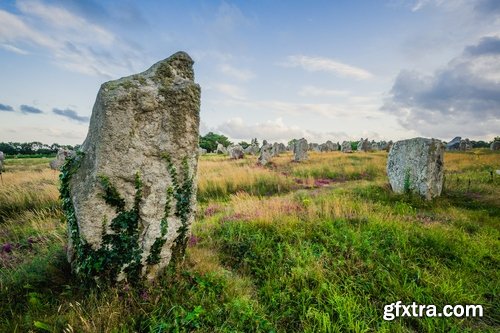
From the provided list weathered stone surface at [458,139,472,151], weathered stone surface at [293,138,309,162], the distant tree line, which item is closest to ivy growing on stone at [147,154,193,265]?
weathered stone surface at [293,138,309,162]

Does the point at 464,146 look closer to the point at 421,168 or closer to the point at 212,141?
the point at 421,168

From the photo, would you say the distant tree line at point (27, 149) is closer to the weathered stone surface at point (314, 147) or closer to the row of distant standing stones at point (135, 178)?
the weathered stone surface at point (314, 147)

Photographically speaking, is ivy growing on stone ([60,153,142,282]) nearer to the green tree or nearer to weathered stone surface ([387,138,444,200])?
weathered stone surface ([387,138,444,200])

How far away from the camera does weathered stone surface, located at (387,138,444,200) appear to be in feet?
32.7

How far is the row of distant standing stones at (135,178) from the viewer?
11.6 feet

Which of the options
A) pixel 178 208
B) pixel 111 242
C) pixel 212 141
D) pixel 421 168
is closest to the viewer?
pixel 111 242

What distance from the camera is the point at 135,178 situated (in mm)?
3738

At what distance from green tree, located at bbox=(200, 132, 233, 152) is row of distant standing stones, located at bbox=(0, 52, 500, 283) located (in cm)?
8639

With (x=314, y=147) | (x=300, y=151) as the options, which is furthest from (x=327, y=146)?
(x=300, y=151)

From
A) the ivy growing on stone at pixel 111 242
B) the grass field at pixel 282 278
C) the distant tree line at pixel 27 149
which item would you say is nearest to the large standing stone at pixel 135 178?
the ivy growing on stone at pixel 111 242

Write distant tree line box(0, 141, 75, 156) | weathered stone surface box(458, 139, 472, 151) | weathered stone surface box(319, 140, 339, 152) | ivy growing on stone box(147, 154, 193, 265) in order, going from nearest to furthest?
ivy growing on stone box(147, 154, 193, 265) < weathered stone surface box(458, 139, 472, 151) < weathered stone surface box(319, 140, 339, 152) < distant tree line box(0, 141, 75, 156)

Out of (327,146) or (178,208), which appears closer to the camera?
(178,208)

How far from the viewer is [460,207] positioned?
928 cm

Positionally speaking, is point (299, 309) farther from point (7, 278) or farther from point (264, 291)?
point (7, 278)
